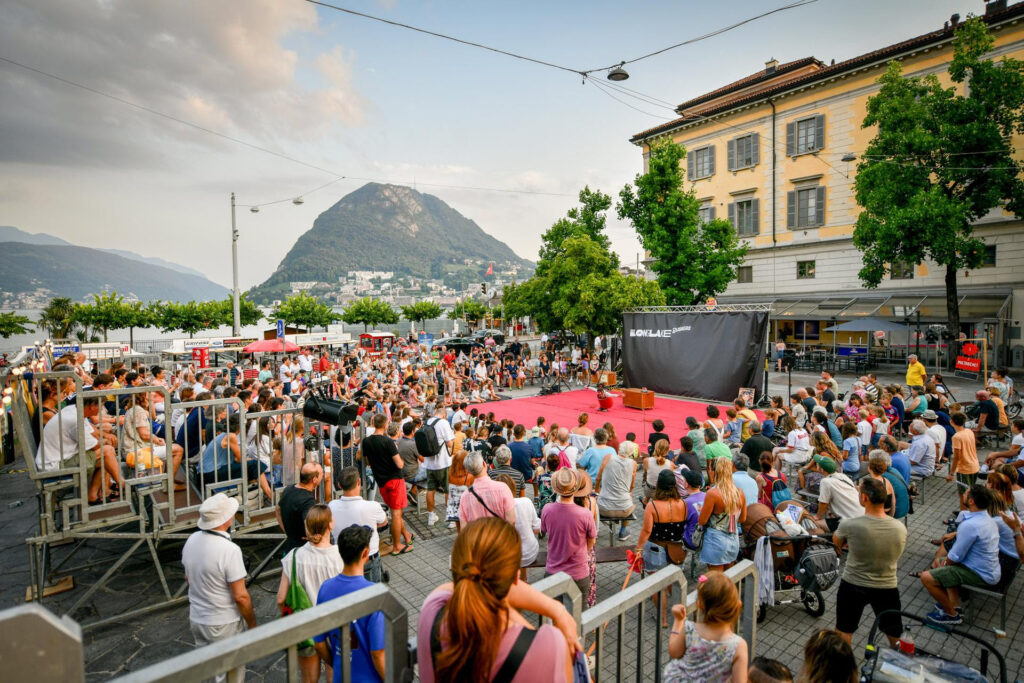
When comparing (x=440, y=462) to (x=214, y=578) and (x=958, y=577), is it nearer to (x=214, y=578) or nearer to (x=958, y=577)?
(x=214, y=578)

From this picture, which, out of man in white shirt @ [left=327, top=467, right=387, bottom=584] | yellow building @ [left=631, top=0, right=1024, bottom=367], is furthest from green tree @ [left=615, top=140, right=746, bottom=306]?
man in white shirt @ [left=327, top=467, right=387, bottom=584]

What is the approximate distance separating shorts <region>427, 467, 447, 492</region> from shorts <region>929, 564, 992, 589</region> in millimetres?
6233

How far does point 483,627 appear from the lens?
159 centimetres

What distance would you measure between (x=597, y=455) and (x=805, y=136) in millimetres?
29980

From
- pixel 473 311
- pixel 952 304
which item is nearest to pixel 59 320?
pixel 473 311

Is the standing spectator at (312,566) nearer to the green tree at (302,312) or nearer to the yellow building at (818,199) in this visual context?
the yellow building at (818,199)

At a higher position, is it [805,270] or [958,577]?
[805,270]

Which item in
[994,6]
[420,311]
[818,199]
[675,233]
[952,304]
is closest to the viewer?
[952,304]

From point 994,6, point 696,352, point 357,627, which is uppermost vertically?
point 994,6

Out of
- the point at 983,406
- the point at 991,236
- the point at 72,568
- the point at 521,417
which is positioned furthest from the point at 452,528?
the point at 991,236

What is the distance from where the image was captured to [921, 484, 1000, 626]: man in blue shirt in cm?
471

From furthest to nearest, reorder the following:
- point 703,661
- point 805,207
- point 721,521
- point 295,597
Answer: point 805,207 → point 721,521 → point 295,597 → point 703,661

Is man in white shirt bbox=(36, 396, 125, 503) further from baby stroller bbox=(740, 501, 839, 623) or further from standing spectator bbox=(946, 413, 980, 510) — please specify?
standing spectator bbox=(946, 413, 980, 510)

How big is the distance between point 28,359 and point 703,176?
3476 centimetres
